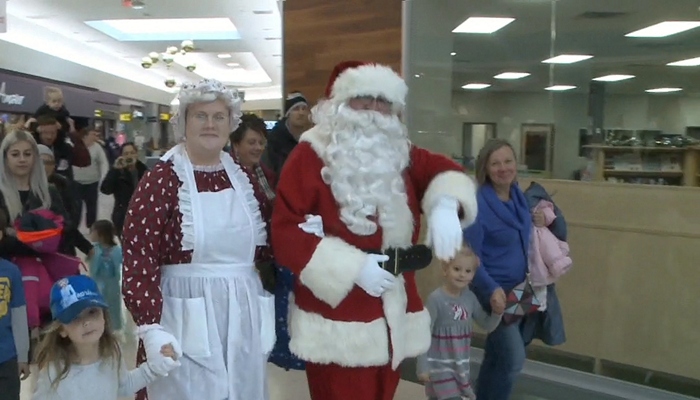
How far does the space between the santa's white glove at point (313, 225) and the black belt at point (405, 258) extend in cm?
21

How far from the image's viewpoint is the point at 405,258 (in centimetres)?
225

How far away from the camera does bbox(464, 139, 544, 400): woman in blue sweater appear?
2996mm

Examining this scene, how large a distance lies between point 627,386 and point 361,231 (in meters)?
2.64

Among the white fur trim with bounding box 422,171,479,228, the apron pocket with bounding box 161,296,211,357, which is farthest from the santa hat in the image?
the apron pocket with bounding box 161,296,211,357

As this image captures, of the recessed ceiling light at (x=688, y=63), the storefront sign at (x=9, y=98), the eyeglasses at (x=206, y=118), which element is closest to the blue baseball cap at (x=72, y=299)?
the eyeglasses at (x=206, y=118)

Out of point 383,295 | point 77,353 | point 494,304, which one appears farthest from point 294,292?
point 494,304

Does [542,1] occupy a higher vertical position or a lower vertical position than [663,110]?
higher

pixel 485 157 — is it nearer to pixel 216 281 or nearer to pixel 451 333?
pixel 451 333

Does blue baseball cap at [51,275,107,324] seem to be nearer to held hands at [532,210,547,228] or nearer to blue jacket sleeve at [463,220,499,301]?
blue jacket sleeve at [463,220,499,301]

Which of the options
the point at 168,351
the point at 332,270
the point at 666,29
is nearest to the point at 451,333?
the point at 332,270

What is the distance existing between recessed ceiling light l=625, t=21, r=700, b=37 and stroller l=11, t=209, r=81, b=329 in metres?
3.50

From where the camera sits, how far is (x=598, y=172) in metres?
4.23

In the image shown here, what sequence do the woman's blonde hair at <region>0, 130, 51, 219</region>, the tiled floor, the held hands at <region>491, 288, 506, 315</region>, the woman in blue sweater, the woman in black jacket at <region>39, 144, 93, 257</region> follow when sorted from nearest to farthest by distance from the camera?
the held hands at <region>491, 288, 506, 315</region> → the woman in blue sweater → the woman's blonde hair at <region>0, 130, 51, 219</region> → the woman in black jacket at <region>39, 144, 93, 257</region> → the tiled floor

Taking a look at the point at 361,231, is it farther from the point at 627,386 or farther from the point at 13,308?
the point at 627,386
